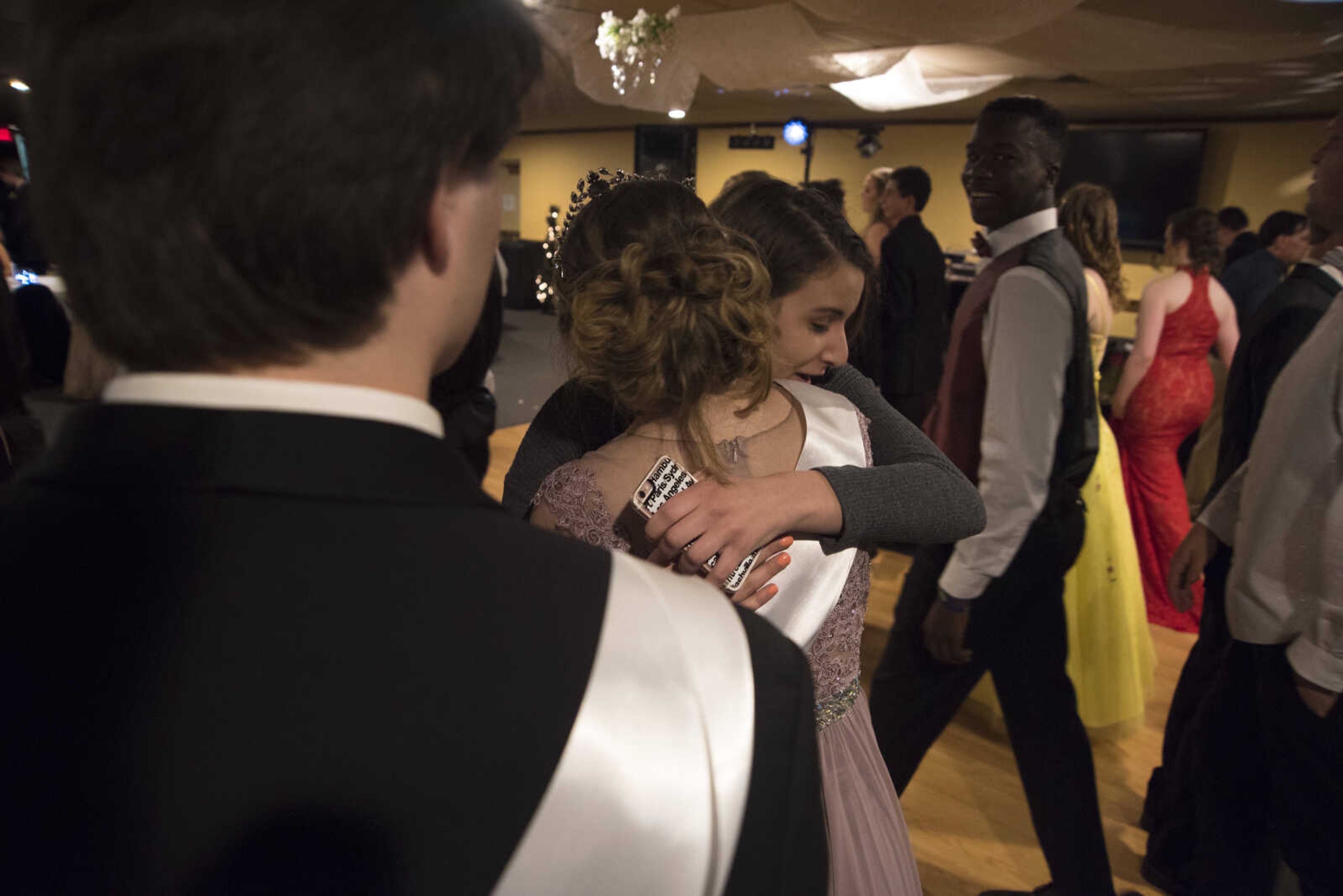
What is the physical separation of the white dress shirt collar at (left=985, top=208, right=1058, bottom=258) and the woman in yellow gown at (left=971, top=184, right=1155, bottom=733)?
621 mm

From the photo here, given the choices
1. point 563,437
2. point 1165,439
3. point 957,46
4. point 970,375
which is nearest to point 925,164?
point 957,46

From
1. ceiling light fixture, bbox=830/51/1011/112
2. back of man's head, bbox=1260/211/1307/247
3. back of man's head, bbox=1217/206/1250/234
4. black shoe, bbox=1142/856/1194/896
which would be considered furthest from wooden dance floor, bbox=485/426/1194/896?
ceiling light fixture, bbox=830/51/1011/112

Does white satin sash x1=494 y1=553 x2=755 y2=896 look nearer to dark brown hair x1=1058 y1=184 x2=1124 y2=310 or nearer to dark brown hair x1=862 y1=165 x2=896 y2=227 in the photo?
dark brown hair x1=1058 y1=184 x2=1124 y2=310

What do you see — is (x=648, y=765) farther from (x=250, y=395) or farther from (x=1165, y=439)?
(x=1165, y=439)

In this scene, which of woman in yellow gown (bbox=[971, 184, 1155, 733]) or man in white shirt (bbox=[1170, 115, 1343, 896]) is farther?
woman in yellow gown (bbox=[971, 184, 1155, 733])

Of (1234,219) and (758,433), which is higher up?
(1234,219)

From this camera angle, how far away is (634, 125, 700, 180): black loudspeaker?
36.9ft

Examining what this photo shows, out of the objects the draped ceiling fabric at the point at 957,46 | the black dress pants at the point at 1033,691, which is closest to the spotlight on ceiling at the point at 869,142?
the draped ceiling fabric at the point at 957,46

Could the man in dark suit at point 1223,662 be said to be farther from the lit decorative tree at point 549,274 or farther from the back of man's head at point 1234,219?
the back of man's head at point 1234,219

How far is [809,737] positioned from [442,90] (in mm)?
405

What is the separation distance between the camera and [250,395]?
15.1 inches

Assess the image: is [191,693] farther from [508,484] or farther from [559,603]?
[508,484]

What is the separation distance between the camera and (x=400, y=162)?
0.38m

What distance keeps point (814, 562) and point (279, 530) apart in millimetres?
669
